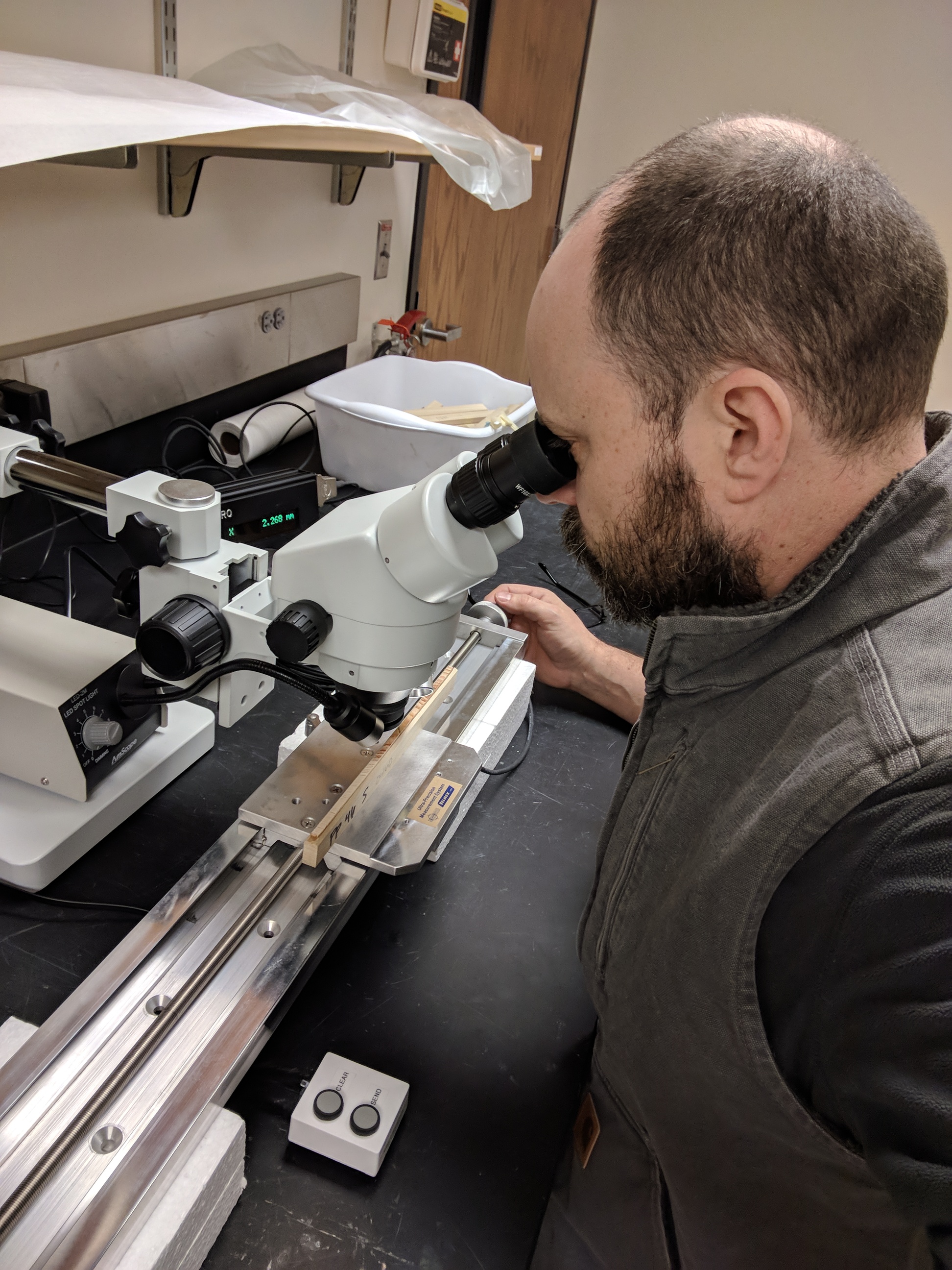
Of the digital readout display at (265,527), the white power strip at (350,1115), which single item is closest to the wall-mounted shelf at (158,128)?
the digital readout display at (265,527)

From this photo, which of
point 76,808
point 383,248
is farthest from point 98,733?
point 383,248

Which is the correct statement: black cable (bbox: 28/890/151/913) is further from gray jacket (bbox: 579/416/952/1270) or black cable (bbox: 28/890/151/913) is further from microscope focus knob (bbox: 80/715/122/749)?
gray jacket (bbox: 579/416/952/1270)

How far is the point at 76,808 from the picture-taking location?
90 cm

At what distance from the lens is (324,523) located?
0.74m

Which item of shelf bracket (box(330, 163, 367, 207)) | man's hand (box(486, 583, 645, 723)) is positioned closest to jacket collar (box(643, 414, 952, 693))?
man's hand (box(486, 583, 645, 723))

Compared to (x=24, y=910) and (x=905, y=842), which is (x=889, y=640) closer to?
(x=905, y=842)

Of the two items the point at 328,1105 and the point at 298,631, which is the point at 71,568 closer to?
the point at 298,631

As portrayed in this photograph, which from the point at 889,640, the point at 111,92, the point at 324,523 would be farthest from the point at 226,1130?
the point at 111,92

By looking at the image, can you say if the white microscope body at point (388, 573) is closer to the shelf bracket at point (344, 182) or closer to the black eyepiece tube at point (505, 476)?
the black eyepiece tube at point (505, 476)

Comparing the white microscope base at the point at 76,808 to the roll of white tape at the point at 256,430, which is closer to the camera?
the white microscope base at the point at 76,808

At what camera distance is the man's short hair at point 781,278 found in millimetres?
580

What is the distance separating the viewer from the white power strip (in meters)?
0.67

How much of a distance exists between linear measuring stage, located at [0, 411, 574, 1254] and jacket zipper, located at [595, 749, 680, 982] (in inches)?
7.5

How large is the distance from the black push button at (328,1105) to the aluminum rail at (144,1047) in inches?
5.5
